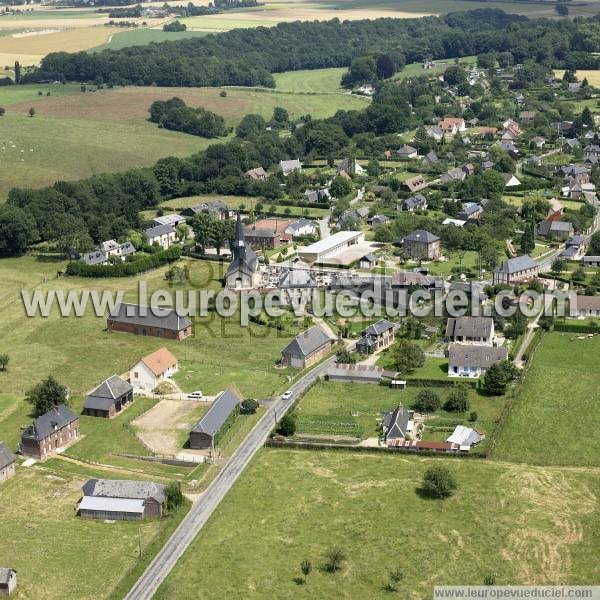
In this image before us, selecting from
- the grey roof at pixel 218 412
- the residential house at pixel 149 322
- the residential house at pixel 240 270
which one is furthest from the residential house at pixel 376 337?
the residential house at pixel 240 270

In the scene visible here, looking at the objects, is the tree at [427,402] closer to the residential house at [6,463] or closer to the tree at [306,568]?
the tree at [306,568]

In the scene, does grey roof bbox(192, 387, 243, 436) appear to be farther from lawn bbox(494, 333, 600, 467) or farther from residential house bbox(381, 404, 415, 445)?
lawn bbox(494, 333, 600, 467)

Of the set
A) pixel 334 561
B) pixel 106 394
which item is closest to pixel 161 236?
pixel 106 394

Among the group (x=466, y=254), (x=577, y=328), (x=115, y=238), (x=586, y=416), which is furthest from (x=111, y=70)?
(x=586, y=416)

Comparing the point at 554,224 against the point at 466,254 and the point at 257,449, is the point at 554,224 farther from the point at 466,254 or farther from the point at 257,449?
the point at 257,449

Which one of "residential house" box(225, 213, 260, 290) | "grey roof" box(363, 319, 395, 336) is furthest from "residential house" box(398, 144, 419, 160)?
"grey roof" box(363, 319, 395, 336)

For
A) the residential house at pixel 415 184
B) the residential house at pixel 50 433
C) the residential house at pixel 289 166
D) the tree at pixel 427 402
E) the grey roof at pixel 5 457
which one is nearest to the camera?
the grey roof at pixel 5 457

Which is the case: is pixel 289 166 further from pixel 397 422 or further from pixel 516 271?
pixel 397 422
